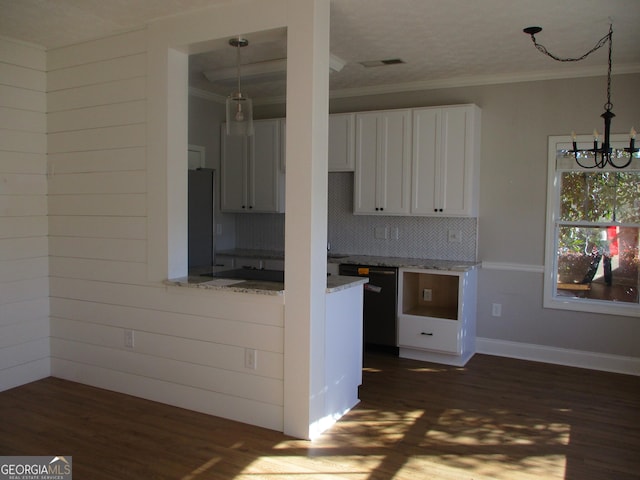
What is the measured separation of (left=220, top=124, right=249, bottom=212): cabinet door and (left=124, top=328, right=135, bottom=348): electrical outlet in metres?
2.35

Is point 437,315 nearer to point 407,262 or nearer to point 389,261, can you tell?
point 407,262

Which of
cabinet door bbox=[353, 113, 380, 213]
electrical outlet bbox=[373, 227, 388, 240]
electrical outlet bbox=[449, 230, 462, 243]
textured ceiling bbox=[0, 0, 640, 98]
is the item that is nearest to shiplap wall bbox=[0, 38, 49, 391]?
textured ceiling bbox=[0, 0, 640, 98]

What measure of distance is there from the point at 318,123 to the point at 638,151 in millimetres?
3022

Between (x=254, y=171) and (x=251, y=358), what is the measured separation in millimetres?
2902

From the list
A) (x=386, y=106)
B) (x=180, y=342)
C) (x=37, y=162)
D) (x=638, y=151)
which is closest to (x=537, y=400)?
(x=638, y=151)

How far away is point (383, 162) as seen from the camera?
517 cm

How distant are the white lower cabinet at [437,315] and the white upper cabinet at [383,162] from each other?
2.36 ft

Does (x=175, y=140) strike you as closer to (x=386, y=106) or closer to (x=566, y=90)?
(x=386, y=106)

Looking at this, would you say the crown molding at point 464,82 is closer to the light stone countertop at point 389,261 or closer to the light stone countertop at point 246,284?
the light stone countertop at point 389,261

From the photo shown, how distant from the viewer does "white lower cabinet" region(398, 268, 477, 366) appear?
471 centimetres

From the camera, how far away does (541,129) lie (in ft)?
15.8

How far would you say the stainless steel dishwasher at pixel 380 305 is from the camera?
4.95 metres

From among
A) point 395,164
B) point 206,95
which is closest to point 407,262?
point 395,164

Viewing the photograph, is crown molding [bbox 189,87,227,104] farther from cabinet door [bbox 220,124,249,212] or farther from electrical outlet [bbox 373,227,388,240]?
electrical outlet [bbox 373,227,388,240]
